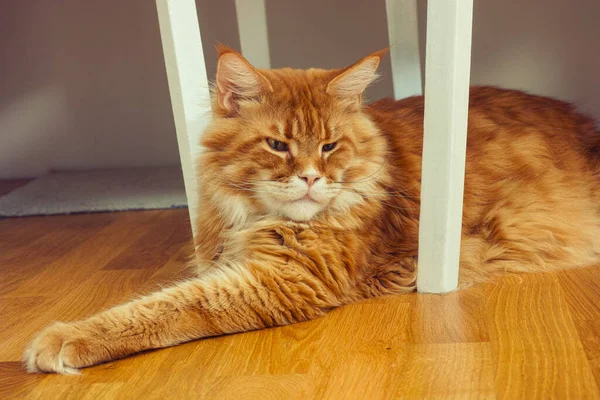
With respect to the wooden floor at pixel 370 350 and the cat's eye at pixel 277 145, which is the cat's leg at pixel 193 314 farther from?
the cat's eye at pixel 277 145

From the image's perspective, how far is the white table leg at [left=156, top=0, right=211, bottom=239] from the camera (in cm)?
158

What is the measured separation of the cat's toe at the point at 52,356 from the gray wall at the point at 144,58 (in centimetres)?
204

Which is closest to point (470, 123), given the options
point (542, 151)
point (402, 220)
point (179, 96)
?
point (542, 151)

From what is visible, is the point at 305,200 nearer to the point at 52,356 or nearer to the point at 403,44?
the point at 52,356

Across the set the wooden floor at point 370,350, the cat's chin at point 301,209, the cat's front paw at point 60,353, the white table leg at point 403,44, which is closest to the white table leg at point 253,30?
the white table leg at point 403,44

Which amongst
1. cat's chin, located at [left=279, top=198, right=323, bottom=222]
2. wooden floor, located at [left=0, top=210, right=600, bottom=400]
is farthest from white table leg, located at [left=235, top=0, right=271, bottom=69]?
cat's chin, located at [left=279, top=198, right=323, bottom=222]

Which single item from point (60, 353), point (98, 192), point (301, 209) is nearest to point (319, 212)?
point (301, 209)

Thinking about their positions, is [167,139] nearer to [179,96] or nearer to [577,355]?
[179,96]

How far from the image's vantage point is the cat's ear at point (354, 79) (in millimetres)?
1517

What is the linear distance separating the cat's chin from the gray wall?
65.2 inches

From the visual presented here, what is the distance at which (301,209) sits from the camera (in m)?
1.53

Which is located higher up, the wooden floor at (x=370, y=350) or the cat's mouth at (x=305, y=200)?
the cat's mouth at (x=305, y=200)

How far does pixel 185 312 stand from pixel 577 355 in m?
0.70

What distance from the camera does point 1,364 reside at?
133cm
